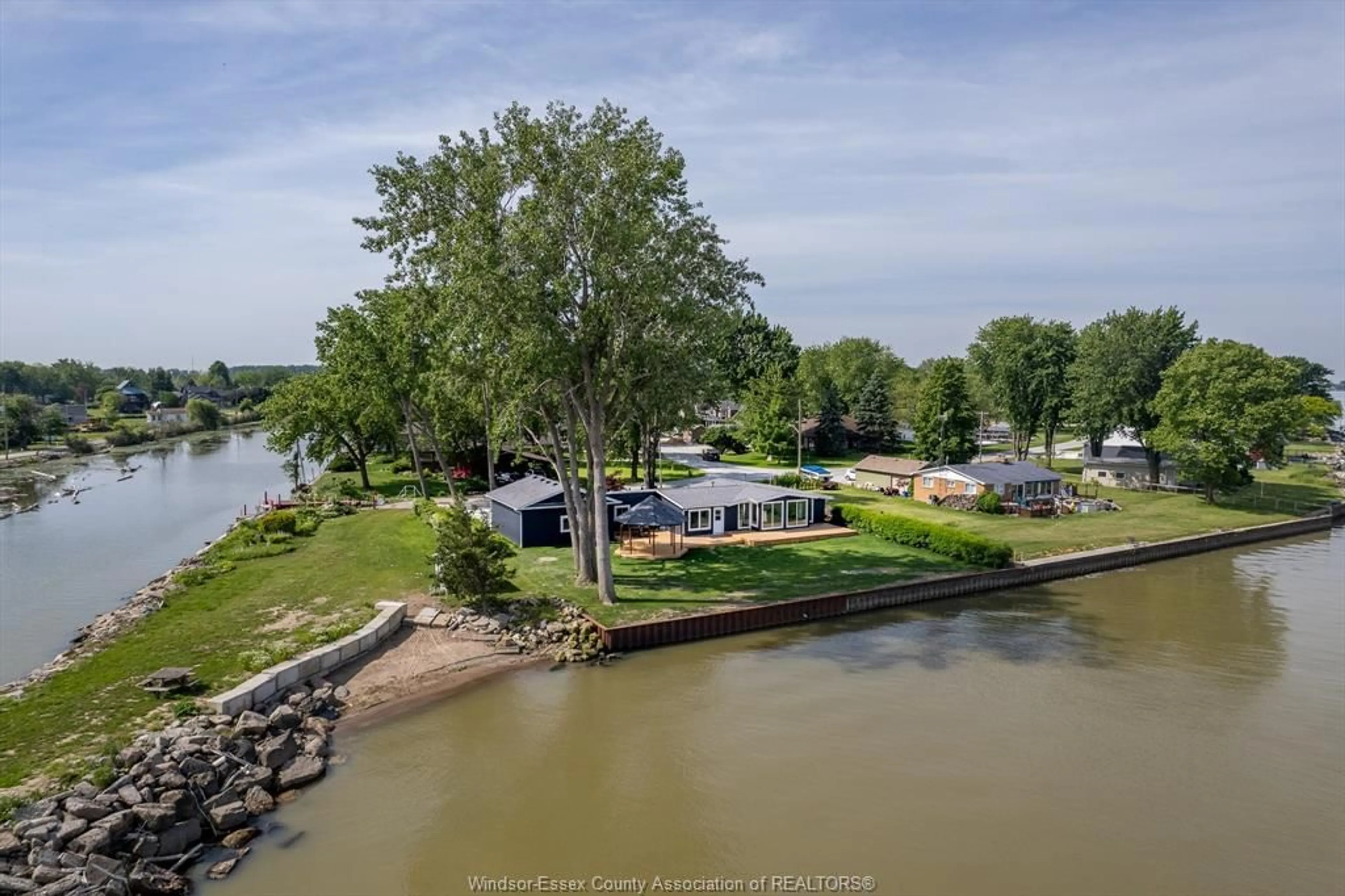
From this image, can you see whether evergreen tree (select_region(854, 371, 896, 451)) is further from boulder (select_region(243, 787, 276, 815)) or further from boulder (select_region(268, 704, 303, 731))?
boulder (select_region(243, 787, 276, 815))

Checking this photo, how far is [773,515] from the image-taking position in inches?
1388

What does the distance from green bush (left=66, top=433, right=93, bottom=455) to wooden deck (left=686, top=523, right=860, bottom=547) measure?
76.6 meters

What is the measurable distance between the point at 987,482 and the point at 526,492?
23.7 m

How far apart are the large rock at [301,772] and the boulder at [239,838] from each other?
1410mm

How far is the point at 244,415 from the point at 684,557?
119262 mm

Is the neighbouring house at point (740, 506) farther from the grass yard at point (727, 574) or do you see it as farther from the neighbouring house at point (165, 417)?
the neighbouring house at point (165, 417)

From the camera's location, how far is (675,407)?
24203 mm

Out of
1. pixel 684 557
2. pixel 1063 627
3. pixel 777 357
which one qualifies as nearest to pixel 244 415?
pixel 777 357

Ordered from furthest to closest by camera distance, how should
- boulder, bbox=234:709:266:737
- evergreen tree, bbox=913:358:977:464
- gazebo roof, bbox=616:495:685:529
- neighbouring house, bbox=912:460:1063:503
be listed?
evergreen tree, bbox=913:358:977:464 < neighbouring house, bbox=912:460:1063:503 < gazebo roof, bbox=616:495:685:529 < boulder, bbox=234:709:266:737

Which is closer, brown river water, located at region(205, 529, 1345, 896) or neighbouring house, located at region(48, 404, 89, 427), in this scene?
brown river water, located at region(205, 529, 1345, 896)

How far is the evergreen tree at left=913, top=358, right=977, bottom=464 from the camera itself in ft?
182

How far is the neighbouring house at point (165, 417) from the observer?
10269cm

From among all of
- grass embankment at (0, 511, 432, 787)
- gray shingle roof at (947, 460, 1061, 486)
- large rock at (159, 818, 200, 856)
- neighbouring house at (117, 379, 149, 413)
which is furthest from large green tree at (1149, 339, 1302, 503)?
neighbouring house at (117, 379, 149, 413)

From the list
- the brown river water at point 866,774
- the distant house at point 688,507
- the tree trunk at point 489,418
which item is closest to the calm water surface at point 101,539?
the brown river water at point 866,774
